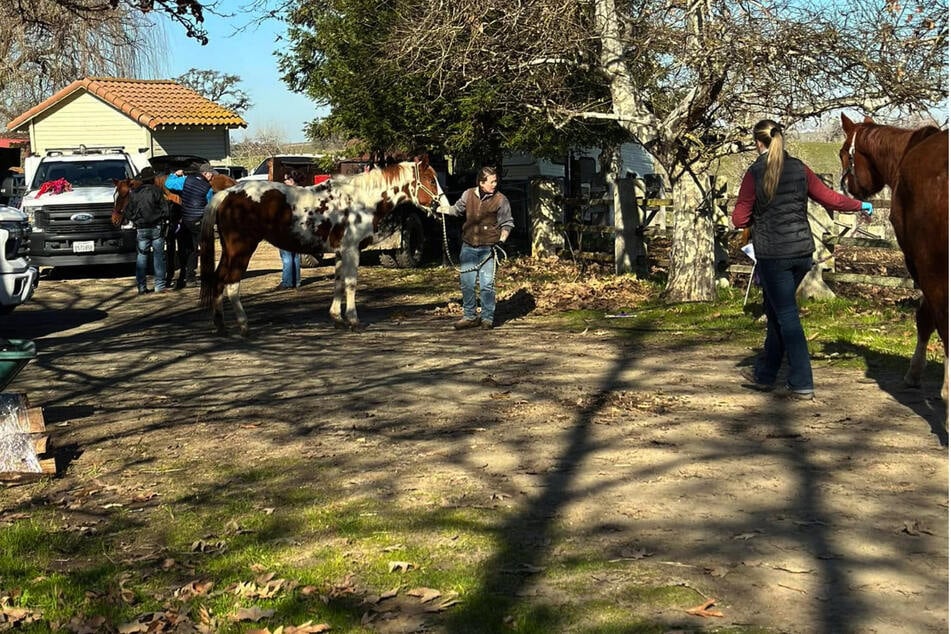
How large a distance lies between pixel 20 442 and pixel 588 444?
348 cm

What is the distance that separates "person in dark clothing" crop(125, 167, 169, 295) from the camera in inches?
723

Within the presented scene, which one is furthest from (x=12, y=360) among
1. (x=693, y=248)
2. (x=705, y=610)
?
(x=693, y=248)

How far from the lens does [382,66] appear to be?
18188mm

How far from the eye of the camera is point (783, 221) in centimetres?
848

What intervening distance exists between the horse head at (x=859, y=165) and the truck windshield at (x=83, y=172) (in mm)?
16683

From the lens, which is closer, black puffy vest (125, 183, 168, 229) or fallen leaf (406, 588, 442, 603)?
fallen leaf (406, 588, 442, 603)

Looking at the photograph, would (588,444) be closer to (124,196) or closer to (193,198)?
(193,198)

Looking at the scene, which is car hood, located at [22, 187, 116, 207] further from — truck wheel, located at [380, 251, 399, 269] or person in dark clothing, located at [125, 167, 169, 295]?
truck wheel, located at [380, 251, 399, 269]

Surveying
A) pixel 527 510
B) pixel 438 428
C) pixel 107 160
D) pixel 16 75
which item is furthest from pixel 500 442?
pixel 16 75

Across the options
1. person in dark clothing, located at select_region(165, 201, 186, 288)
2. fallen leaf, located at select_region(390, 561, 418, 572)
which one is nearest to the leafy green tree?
person in dark clothing, located at select_region(165, 201, 186, 288)

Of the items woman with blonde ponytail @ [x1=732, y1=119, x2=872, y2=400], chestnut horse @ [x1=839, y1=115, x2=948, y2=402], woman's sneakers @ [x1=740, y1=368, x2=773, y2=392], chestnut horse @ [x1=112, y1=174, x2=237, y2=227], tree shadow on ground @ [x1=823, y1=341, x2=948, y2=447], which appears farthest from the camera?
chestnut horse @ [x1=112, y1=174, x2=237, y2=227]

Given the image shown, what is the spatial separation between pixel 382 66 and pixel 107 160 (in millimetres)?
7538

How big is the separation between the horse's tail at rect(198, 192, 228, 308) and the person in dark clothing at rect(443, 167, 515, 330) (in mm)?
2747

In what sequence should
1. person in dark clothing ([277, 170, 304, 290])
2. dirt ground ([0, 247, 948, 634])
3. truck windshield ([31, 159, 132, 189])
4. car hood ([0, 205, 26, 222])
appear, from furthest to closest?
1. truck windshield ([31, 159, 132, 189])
2. person in dark clothing ([277, 170, 304, 290])
3. car hood ([0, 205, 26, 222])
4. dirt ground ([0, 247, 948, 634])
